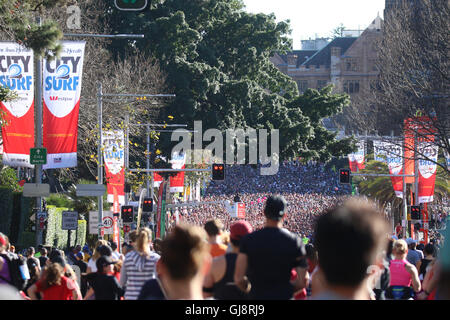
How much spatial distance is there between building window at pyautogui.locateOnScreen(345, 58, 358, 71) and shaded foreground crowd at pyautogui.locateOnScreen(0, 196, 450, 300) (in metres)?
139

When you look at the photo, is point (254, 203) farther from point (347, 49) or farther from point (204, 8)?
point (347, 49)

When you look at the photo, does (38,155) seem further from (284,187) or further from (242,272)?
(284,187)

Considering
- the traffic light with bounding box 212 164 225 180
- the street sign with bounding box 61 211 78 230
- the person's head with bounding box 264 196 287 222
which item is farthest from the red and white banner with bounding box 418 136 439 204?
the person's head with bounding box 264 196 287 222

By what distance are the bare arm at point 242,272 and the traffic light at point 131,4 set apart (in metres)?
5.49

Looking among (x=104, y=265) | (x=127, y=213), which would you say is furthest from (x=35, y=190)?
(x=127, y=213)

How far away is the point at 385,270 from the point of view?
32.6ft

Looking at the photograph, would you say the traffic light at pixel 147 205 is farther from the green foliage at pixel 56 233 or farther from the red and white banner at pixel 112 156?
the red and white banner at pixel 112 156

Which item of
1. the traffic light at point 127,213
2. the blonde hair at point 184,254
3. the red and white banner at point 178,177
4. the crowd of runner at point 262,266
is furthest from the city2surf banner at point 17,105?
the red and white banner at point 178,177

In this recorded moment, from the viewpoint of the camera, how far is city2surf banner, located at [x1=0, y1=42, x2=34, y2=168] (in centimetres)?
2031

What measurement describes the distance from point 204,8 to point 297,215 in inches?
554

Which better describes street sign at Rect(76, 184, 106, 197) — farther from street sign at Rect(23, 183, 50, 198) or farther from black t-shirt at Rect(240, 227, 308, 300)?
black t-shirt at Rect(240, 227, 308, 300)

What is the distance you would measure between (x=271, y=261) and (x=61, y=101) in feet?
53.0

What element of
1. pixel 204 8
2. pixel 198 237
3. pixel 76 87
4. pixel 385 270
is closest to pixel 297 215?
pixel 204 8

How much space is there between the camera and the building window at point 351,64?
14862 centimetres
